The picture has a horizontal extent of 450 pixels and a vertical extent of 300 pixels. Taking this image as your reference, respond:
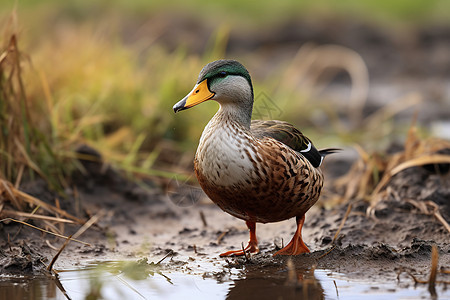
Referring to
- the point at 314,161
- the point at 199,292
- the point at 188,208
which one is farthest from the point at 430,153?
the point at 199,292

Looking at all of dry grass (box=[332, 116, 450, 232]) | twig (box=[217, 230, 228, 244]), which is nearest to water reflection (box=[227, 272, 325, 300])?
twig (box=[217, 230, 228, 244])

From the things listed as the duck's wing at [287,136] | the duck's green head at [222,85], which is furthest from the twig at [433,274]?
the duck's green head at [222,85]

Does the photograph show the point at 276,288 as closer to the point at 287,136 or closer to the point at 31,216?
the point at 287,136

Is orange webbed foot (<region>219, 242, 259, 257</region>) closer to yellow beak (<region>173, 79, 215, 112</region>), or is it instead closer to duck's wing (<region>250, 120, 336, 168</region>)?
duck's wing (<region>250, 120, 336, 168</region>)

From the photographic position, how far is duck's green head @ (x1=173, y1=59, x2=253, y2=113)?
13.6 feet

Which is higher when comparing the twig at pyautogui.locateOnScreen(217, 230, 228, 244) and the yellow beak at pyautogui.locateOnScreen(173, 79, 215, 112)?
the yellow beak at pyautogui.locateOnScreen(173, 79, 215, 112)

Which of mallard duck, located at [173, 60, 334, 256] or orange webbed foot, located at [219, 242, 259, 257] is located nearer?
mallard duck, located at [173, 60, 334, 256]

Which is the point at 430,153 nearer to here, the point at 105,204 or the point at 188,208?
the point at 188,208

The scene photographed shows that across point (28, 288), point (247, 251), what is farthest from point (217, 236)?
point (28, 288)

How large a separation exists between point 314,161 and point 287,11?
11981mm

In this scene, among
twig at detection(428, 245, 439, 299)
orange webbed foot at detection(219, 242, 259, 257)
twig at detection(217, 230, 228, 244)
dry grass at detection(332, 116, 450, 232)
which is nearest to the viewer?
twig at detection(428, 245, 439, 299)

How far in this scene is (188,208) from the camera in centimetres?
615

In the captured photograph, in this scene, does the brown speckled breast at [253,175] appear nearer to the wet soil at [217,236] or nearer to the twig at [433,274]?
the wet soil at [217,236]

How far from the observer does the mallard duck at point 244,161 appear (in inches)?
158
